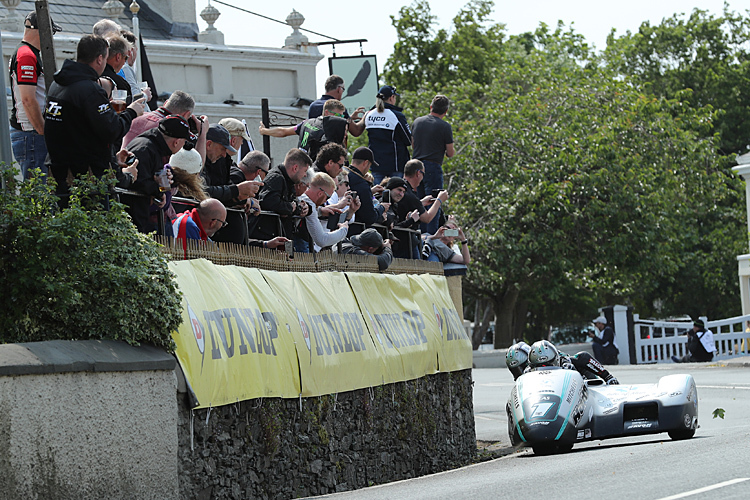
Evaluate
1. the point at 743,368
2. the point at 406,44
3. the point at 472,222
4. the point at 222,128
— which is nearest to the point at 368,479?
the point at 222,128

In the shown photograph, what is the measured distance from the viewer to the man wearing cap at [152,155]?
9539 millimetres

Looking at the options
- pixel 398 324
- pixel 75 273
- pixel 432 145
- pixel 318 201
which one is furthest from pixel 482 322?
pixel 75 273

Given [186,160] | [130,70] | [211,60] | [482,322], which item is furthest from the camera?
[482,322]

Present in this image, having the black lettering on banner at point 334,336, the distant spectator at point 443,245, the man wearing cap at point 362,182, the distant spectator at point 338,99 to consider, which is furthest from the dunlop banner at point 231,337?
the distant spectator at point 443,245

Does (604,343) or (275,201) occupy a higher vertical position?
(275,201)

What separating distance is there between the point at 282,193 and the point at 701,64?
52.0 meters

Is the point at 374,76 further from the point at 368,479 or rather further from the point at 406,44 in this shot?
the point at 406,44

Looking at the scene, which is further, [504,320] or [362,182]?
[504,320]

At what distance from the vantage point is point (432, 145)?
17.2 meters

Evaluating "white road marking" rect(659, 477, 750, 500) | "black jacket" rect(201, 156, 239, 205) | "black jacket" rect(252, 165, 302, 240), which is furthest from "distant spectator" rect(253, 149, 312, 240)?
"white road marking" rect(659, 477, 750, 500)

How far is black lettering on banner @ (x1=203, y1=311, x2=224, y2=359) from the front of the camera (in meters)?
9.38

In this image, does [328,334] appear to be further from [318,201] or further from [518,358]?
[518,358]

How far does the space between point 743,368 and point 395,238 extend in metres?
18.2

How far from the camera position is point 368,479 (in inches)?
488
